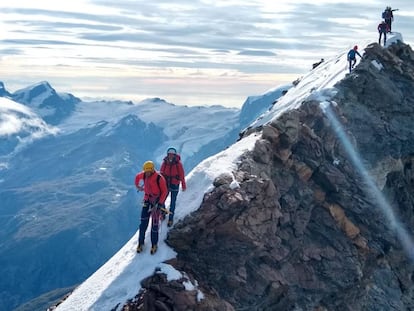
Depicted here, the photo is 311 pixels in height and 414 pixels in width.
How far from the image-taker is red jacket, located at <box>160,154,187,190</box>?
32.3 metres

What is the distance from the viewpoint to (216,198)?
3222 cm

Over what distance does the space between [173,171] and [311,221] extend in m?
10.7

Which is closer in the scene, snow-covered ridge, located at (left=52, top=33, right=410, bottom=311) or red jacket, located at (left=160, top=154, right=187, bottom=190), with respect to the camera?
snow-covered ridge, located at (left=52, top=33, right=410, bottom=311)

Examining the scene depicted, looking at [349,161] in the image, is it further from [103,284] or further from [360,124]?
[103,284]

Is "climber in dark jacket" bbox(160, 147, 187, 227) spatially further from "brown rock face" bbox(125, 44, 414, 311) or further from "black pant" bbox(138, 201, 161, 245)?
"black pant" bbox(138, 201, 161, 245)

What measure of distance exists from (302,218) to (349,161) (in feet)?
26.4

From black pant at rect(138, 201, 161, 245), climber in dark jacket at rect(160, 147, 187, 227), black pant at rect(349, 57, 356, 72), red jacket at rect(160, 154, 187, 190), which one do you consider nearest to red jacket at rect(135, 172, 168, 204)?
black pant at rect(138, 201, 161, 245)

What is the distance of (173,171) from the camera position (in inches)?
1277

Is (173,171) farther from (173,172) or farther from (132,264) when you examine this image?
(132,264)

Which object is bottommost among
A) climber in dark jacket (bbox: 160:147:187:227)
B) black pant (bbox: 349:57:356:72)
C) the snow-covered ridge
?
the snow-covered ridge

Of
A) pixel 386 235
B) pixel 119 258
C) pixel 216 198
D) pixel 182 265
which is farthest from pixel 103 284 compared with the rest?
pixel 386 235

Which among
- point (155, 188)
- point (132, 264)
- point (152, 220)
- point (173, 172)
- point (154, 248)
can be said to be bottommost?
point (132, 264)

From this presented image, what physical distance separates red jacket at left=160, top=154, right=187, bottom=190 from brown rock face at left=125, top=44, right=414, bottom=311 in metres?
1.89

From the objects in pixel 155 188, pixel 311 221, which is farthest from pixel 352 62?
pixel 155 188
